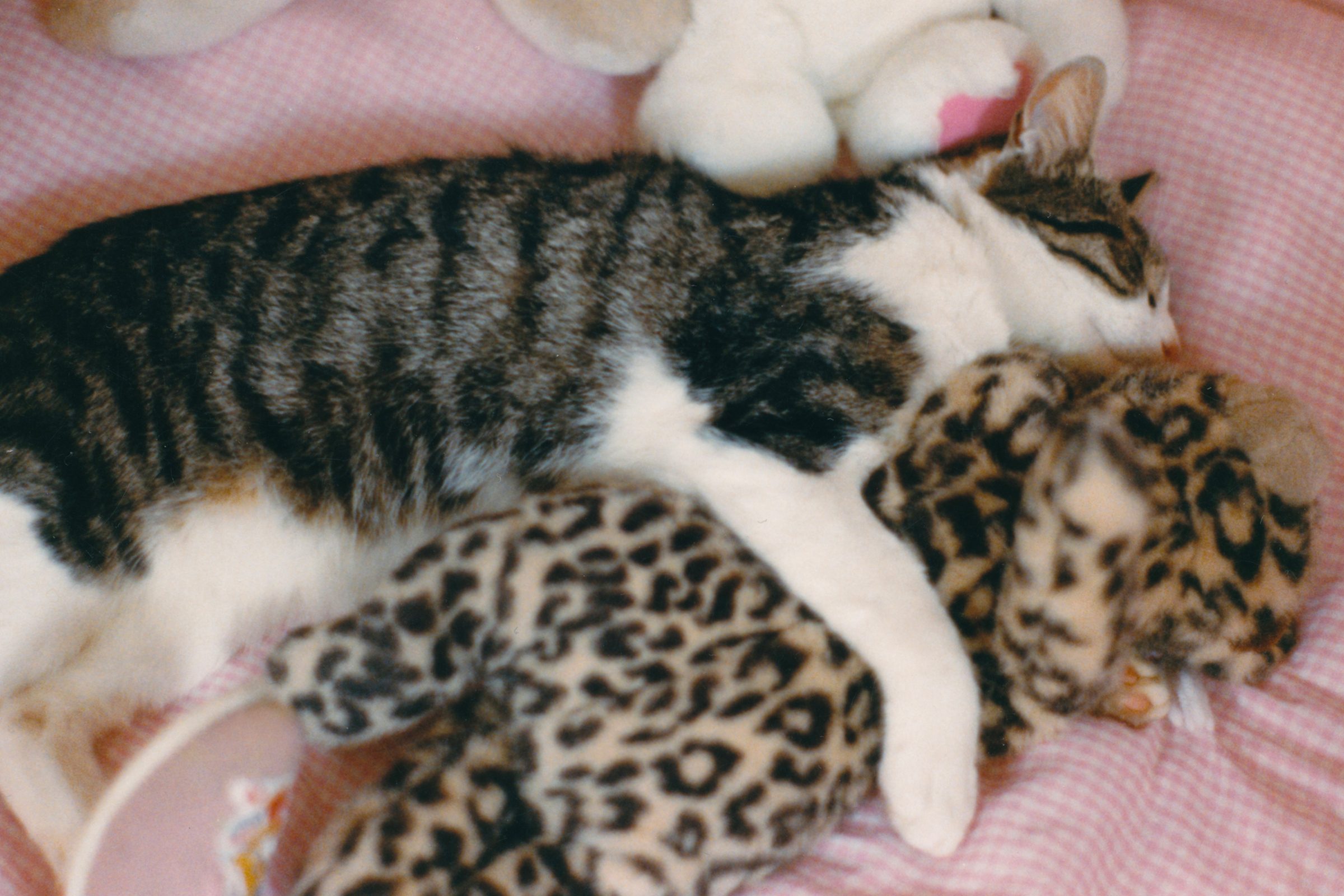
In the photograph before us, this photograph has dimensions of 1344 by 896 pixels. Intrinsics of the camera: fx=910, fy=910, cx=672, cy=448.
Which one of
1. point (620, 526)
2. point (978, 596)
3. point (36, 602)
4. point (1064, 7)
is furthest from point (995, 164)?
point (36, 602)

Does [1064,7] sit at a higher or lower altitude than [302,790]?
higher

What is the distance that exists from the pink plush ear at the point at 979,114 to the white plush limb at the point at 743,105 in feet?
0.52

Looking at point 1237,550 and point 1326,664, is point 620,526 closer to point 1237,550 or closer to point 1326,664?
point 1237,550

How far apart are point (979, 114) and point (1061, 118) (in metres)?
0.13

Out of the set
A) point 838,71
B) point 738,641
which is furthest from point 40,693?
point 838,71

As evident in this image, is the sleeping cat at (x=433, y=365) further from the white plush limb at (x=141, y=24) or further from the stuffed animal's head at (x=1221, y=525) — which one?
the white plush limb at (x=141, y=24)

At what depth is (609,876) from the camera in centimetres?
81

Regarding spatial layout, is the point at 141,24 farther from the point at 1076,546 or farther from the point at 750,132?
the point at 1076,546

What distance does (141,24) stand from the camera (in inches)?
49.8

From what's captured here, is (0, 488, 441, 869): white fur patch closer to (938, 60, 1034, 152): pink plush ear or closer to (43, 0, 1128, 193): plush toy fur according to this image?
(43, 0, 1128, 193): plush toy fur

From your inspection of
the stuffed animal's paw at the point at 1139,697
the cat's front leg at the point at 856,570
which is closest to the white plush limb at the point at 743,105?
the cat's front leg at the point at 856,570

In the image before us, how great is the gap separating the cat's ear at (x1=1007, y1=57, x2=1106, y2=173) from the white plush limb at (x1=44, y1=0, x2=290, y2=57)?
3.65 ft

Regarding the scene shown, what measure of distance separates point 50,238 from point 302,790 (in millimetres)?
878

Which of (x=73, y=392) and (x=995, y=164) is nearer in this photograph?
(x=73, y=392)
